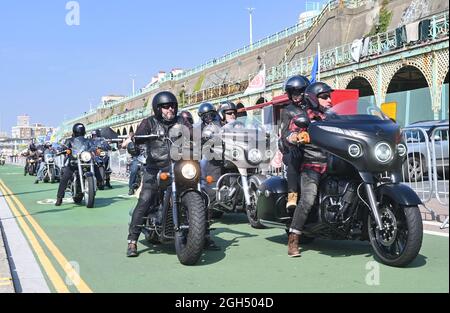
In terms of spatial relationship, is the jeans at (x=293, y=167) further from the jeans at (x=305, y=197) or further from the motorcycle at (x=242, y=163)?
the motorcycle at (x=242, y=163)

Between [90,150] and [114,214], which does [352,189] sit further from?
[90,150]

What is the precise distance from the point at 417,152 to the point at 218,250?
4.05 m

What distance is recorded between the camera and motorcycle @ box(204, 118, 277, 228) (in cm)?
739

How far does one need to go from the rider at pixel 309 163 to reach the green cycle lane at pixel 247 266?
35 cm

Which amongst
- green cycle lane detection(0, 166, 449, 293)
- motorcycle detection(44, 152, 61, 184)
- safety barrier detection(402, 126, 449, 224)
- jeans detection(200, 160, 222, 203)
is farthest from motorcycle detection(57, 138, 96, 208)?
motorcycle detection(44, 152, 61, 184)

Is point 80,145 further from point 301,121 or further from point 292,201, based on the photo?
point 301,121

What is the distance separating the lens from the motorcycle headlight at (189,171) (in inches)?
206

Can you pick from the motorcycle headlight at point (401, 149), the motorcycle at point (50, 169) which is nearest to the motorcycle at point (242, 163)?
the motorcycle headlight at point (401, 149)

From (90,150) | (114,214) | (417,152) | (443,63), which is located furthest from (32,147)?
(417,152)

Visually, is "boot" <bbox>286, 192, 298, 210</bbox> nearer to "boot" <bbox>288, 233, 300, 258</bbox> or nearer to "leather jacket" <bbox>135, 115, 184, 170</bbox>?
"boot" <bbox>288, 233, 300, 258</bbox>

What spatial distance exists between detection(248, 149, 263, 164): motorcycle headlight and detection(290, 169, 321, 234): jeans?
6.69 ft

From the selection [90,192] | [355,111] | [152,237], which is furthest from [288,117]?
[90,192]

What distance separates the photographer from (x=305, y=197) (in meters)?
5.28

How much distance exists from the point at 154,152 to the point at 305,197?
172 centimetres
